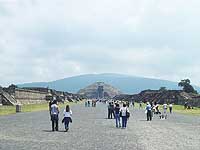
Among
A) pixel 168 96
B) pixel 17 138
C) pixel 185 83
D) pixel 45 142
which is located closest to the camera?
pixel 45 142

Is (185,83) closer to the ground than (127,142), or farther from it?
farther from it

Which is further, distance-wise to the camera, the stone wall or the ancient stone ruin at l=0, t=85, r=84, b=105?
the stone wall

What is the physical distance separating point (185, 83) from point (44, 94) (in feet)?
170

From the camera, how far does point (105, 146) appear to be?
19188mm

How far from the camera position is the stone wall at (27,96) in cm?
9647

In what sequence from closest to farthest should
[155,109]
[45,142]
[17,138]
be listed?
[45,142], [17,138], [155,109]

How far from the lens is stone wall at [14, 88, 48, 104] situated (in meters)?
96.5

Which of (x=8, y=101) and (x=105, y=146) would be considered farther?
(x=8, y=101)

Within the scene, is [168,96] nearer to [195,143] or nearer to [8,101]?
[8,101]

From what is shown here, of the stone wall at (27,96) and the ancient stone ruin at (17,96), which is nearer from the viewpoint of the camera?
the ancient stone ruin at (17,96)

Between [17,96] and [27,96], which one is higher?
[27,96]

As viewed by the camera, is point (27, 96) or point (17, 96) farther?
point (27, 96)

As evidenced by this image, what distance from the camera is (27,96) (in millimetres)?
104500

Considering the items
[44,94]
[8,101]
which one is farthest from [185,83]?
[8,101]
